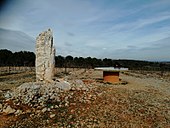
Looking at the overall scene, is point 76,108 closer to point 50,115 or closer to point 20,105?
point 50,115

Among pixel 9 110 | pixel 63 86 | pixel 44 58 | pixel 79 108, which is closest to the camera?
pixel 9 110

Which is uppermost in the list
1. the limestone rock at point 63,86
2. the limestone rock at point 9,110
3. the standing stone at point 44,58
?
the standing stone at point 44,58

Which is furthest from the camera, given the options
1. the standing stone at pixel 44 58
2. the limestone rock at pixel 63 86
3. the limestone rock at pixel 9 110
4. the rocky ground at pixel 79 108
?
the standing stone at pixel 44 58

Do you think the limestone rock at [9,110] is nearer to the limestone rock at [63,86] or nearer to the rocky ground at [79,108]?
the rocky ground at [79,108]

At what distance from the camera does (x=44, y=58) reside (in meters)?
13.3

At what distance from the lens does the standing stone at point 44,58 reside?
13289mm

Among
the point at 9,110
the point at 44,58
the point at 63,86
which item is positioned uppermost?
the point at 44,58

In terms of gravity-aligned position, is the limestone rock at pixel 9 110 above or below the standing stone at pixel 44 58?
below

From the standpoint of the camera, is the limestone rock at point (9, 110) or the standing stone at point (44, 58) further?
the standing stone at point (44, 58)

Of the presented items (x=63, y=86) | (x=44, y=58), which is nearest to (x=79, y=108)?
(x=63, y=86)

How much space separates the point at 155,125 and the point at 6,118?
5.91m

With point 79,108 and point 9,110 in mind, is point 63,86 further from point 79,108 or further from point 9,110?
point 9,110

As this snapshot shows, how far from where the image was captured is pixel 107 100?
1113 cm

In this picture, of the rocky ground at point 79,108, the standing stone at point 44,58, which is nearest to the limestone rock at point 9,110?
the rocky ground at point 79,108
